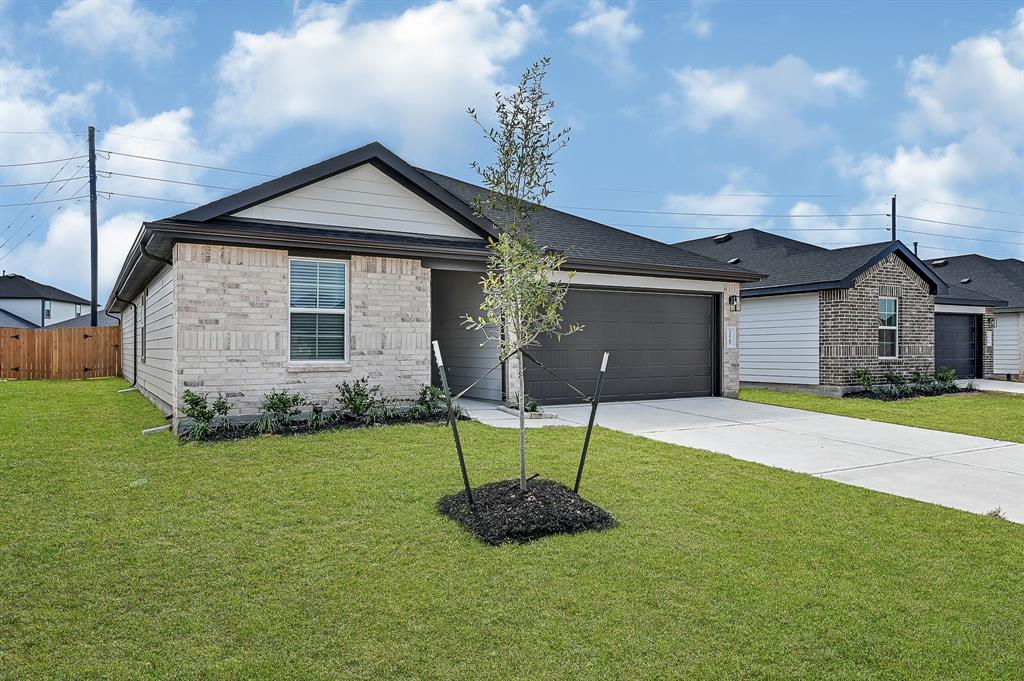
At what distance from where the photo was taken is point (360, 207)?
411 inches

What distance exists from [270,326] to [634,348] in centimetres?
712

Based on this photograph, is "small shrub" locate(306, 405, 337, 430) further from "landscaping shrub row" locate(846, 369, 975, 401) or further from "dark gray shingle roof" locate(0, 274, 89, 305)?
"dark gray shingle roof" locate(0, 274, 89, 305)

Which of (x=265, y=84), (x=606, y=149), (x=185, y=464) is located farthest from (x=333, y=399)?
(x=606, y=149)

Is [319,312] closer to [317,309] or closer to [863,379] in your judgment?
[317,309]

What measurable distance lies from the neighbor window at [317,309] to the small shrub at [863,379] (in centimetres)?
1261

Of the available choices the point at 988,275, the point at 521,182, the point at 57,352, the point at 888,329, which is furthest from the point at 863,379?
the point at 57,352

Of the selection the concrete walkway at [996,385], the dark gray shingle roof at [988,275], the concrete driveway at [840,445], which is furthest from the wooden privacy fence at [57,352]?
the dark gray shingle roof at [988,275]

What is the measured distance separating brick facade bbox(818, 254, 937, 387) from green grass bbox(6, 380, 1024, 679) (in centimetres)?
1039

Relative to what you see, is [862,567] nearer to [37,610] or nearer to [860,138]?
[37,610]

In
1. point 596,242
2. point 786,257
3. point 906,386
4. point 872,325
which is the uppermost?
point 786,257

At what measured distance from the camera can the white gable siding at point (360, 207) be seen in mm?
9930

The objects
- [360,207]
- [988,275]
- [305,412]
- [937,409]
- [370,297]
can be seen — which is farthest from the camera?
[988,275]

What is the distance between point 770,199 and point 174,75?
3413 cm

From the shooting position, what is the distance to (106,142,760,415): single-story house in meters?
9.09
